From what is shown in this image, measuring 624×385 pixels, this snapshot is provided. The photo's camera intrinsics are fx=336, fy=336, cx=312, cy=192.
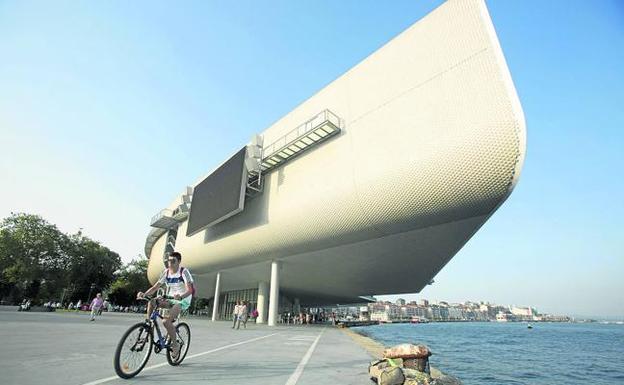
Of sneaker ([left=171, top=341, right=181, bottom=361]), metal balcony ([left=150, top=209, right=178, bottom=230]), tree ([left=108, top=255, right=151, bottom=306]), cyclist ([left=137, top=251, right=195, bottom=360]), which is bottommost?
sneaker ([left=171, top=341, right=181, bottom=361])

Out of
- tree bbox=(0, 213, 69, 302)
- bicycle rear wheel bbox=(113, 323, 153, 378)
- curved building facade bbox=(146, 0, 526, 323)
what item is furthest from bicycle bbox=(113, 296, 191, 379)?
tree bbox=(0, 213, 69, 302)

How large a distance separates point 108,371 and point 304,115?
26.6 m

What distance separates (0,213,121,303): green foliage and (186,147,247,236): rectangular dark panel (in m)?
35.9

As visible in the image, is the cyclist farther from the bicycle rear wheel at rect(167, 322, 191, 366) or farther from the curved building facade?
the curved building facade

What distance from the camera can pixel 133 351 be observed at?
16.2ft

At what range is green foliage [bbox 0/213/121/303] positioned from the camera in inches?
2126

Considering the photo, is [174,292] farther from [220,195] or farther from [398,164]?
[220,195]

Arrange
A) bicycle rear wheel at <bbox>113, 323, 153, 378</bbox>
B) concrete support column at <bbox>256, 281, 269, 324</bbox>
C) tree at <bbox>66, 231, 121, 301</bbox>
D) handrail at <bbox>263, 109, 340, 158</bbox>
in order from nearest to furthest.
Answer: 1. bicycle rear wheel at <bbox>113, 323, 153, 378</bbox>
2. handrail at <bbox>263, 109, 340, 158</bbox>
3. concrete support column at <bbox>256, 281, 269, 324</bbox>
4. tree at <bbox>66, 231, 121, 301</bbox>

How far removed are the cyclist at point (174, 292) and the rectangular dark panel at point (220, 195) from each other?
23.9 m

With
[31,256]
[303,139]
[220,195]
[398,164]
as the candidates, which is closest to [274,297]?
[220,195]

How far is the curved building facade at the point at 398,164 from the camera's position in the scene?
17594 millimetres

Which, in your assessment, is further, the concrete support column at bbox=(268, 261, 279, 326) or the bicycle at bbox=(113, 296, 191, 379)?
the concrete support column at bbox=(268, 261, 279, 326)

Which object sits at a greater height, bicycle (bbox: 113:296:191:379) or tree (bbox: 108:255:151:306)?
tree (bbox: 108:255:151:306)

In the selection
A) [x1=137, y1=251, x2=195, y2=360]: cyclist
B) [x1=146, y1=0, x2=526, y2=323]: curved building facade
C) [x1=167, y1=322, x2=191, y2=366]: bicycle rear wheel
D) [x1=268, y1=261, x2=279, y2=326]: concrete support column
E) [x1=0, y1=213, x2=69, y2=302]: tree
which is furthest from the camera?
[x1=0, y1=213, x2=69, y2=302]: tree
